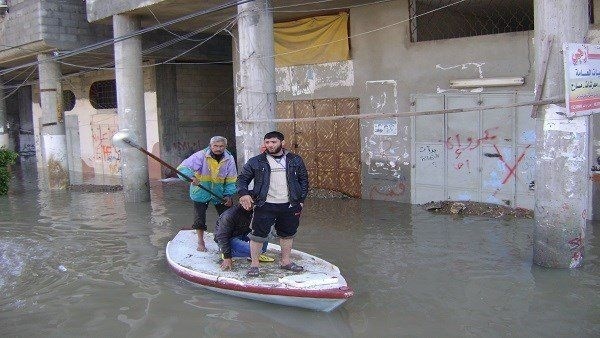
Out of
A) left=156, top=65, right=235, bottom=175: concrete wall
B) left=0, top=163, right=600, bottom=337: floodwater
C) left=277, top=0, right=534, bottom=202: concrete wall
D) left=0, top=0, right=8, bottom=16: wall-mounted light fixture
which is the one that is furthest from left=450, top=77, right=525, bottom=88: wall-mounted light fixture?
left=0, top=0, right=8, bottom=16: wall-mounted light fixture

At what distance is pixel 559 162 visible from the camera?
6.99 metres

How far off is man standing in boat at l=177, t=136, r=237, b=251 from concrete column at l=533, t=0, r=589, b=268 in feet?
12.7

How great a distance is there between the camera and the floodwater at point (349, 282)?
5.75 m

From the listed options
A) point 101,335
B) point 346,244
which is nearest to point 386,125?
point 346,244

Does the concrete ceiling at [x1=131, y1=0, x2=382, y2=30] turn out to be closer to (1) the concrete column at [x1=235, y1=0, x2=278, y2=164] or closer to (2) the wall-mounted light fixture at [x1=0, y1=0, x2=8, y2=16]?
(1) the concrete column at [x1=235, y1=0, x2=278, y2=164]

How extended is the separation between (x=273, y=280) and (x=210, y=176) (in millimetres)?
2013

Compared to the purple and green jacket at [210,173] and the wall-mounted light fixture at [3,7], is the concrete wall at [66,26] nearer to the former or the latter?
the wall-mounted light fixture at [3,7]

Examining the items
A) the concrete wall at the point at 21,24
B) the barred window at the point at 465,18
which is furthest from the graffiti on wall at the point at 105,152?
the barred window at the point at 465,18

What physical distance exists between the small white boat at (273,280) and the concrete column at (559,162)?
2673 millimetres

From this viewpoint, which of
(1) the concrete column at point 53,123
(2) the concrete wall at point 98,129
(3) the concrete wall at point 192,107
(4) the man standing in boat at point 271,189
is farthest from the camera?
(2) the concrete wall at point 98,129

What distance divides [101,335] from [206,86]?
1484cm

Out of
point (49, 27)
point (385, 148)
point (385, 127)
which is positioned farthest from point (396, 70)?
point (49, 27)

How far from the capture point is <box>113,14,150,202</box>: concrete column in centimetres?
1346

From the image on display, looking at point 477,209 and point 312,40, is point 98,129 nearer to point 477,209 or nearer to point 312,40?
point 312,40
